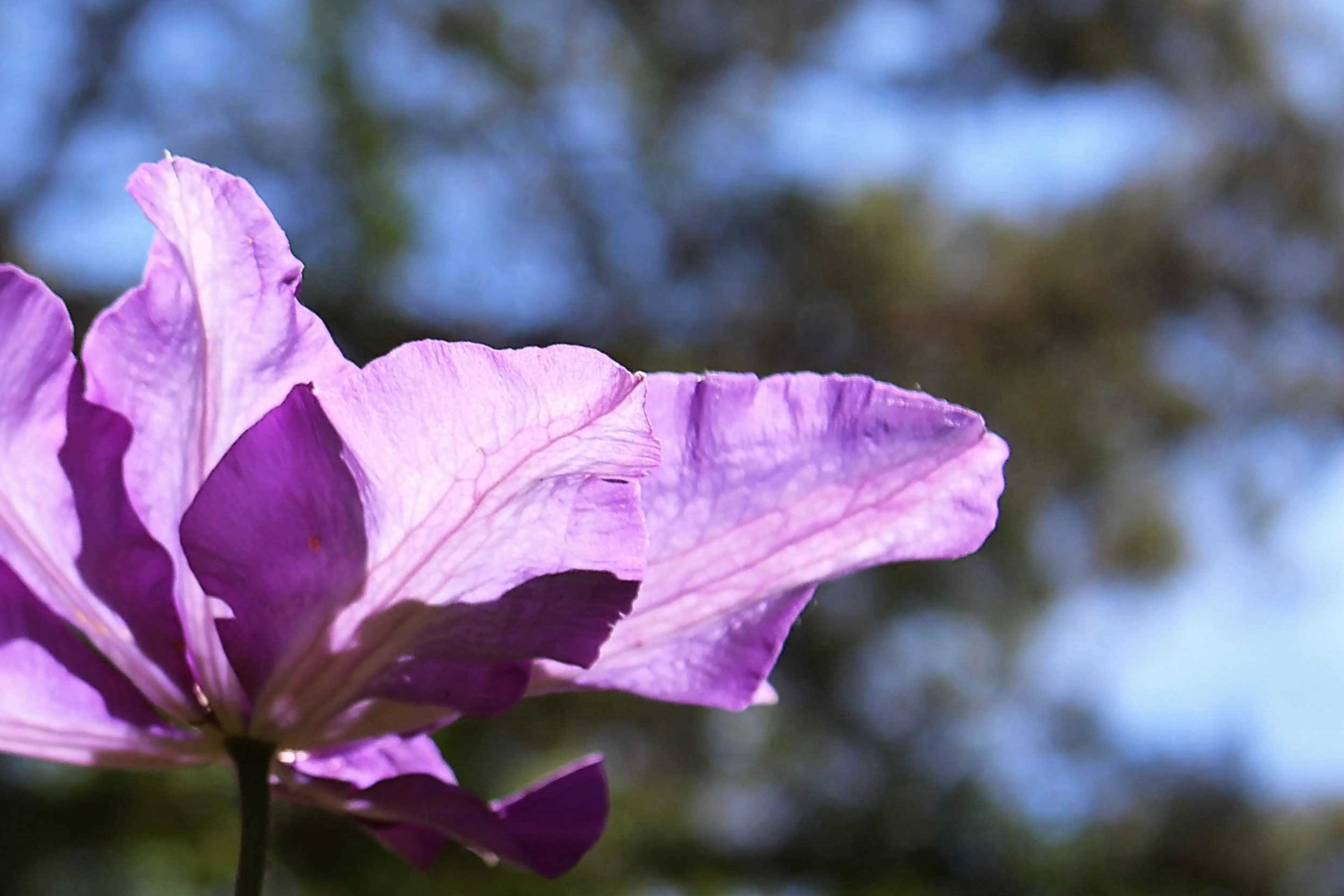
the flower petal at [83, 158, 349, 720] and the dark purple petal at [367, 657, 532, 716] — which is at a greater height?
the flower petal at [83, 158, 349, 720]

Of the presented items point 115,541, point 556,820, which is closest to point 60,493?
point 115,541

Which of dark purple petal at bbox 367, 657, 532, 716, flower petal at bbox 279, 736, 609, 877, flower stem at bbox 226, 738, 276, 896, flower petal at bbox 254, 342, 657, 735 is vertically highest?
flower petal at bbox 254, 342, 657, 735

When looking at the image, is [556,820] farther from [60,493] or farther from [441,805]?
[60,493]

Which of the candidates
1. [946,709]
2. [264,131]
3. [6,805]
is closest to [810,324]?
[946,709]

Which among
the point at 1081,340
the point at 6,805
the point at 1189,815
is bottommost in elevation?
the point at 6,805

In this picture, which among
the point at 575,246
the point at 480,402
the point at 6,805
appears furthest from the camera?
the point at 575,246

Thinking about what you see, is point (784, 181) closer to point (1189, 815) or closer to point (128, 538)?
point (1189, 815)
